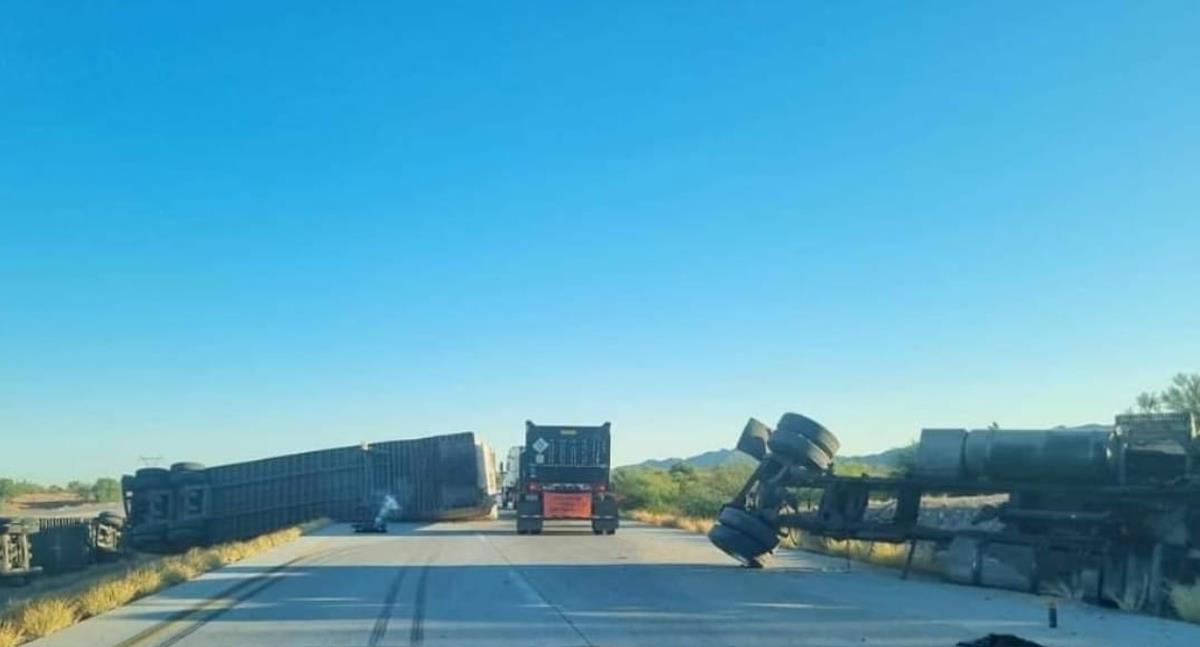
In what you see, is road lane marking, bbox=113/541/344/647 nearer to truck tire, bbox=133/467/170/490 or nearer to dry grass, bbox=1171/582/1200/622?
dry grass, bbox=1171/582/1200/622

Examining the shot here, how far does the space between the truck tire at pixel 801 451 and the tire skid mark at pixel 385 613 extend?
7218 millimetres

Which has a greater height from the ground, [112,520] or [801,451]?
[801,451]

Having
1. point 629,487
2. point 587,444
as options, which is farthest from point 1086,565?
point 629,487

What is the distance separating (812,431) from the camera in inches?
861

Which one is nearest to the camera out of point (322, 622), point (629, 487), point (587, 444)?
point (322, 622)

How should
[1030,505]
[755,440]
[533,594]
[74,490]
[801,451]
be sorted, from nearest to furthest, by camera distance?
[533,594]
[1030,505]
[801,451]
[755,440]
[74,490]

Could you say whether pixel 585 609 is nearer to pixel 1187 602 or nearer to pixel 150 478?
pixel 1187 602

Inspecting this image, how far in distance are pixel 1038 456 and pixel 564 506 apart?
67.0ft

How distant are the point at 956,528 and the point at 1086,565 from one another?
124 inches

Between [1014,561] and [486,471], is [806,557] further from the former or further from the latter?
[486,471]

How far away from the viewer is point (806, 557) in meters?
25.8

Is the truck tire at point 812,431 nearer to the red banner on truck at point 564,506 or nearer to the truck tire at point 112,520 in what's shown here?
the red banner on truck at point 564,506

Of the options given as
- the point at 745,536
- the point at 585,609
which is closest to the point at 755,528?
the point at 745,536

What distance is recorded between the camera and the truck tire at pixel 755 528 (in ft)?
71.5
